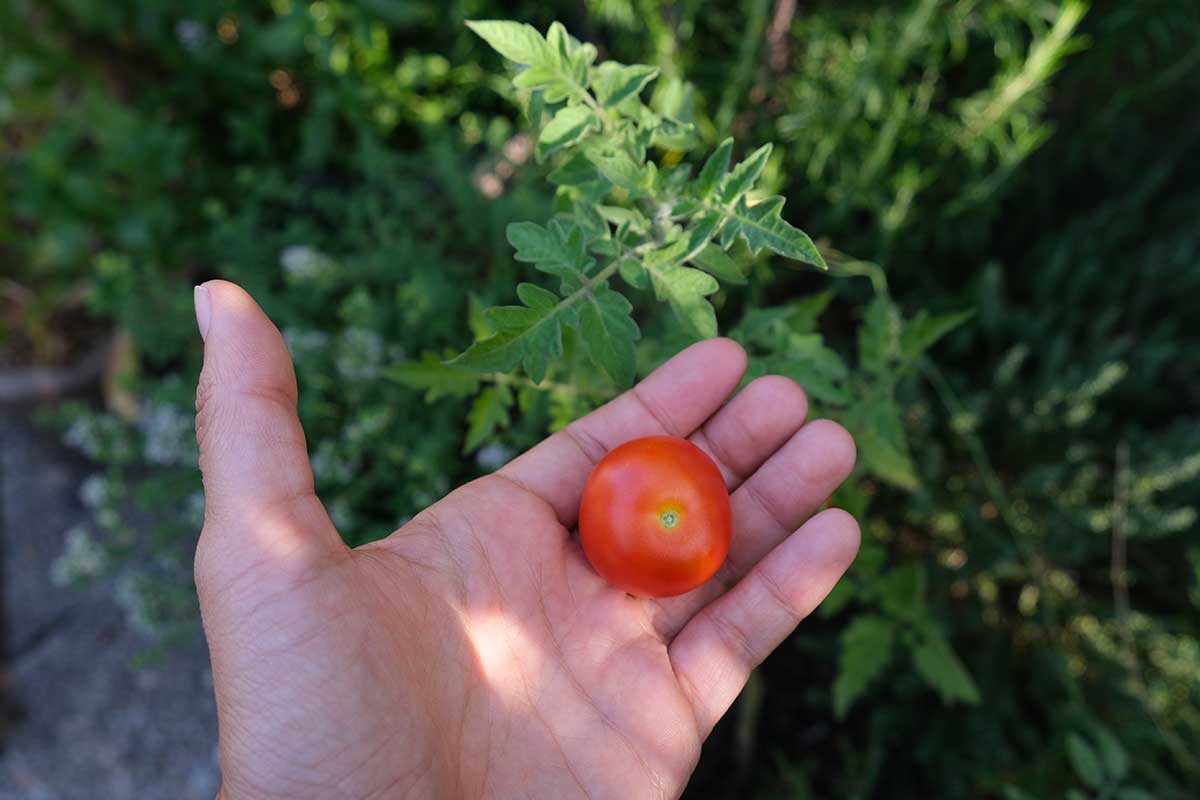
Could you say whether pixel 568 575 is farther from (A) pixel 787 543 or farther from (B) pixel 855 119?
(B) pixel 855 119

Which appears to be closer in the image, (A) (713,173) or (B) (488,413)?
(A) (713,173)

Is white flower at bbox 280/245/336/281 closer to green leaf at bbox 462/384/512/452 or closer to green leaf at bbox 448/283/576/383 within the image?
green leaf at bbox 462/384/512/452

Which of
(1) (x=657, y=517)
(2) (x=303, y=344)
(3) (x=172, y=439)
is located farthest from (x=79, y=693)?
(1) (x=657, y=517)

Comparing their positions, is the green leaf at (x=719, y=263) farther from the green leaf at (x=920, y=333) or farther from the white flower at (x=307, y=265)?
the white flower at (x=307, y=265)

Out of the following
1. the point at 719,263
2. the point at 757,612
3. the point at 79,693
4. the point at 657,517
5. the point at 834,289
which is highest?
the point at 719,263

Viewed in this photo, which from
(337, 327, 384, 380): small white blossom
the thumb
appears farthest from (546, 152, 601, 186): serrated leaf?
(337, 327, 384, 380): small white blossom

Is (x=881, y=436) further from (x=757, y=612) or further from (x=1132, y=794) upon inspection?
(x=1132, y=794)
